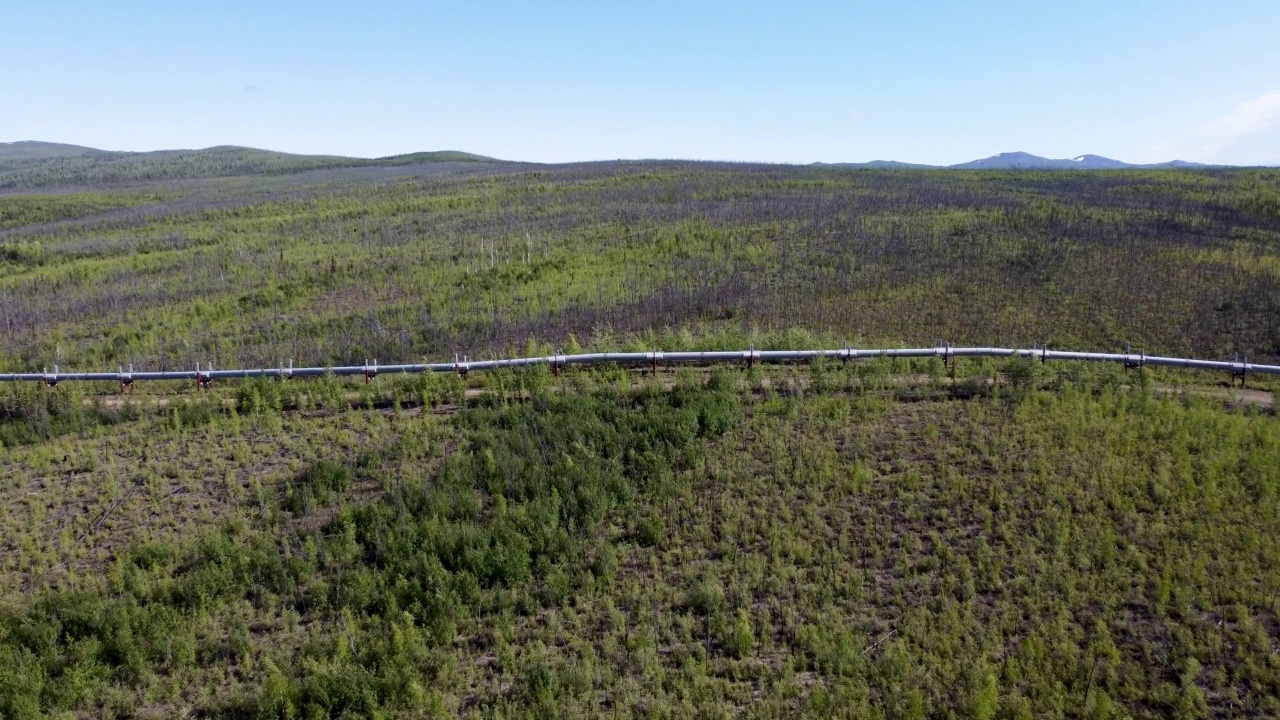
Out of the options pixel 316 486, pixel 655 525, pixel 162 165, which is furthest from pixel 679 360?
pixel 162 165

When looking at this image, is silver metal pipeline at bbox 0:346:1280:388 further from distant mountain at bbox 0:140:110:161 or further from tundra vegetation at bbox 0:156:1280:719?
distant mountain at bbox 0:140:110:161

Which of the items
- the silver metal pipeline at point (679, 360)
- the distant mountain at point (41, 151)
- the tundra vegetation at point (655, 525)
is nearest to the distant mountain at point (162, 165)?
the distant mountain at point (41, 151)

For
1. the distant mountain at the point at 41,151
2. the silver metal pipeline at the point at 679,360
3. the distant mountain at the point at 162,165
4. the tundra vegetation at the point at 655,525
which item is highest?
the distant mountain at the point at 41,151

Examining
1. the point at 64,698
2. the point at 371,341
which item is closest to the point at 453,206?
the point at 371,341

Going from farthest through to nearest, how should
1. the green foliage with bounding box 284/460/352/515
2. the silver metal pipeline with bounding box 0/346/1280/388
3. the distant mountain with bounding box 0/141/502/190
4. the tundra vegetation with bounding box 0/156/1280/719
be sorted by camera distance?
the distant mountain with bounding box 0/141/502/190
the silver metal pipeline with bounding box 0/346/1280/388
the green foliage with bounding box 284/460/352/515
the tundra vegetation with bounding box 0/156/1280/719

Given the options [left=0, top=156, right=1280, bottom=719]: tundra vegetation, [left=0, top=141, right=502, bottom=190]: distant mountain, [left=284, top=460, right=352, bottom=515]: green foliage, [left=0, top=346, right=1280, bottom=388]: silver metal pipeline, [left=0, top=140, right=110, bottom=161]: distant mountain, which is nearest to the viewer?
[left=0, top=156, right=1280, bottom=719]: tundra vegetation

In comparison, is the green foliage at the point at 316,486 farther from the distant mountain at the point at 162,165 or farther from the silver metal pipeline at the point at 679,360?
the distant mountain at the point at 162,165

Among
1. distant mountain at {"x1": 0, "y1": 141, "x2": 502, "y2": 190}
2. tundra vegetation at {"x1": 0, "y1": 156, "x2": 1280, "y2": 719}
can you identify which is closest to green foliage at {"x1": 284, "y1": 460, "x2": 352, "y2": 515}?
tundra vegetation at {"x1": 0, "y1": 156, "x2": 1280, "y2": 719}

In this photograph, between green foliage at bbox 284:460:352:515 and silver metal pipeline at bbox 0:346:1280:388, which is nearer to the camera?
green foliage at bbox 284:460:352:515

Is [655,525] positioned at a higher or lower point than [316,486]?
lower

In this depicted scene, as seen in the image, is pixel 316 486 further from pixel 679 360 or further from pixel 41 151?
pixel 41 151
